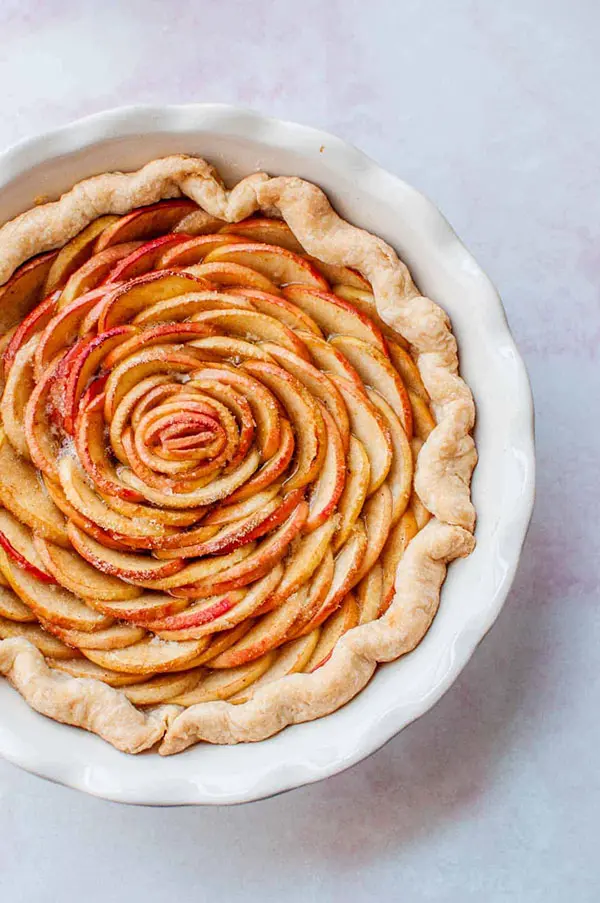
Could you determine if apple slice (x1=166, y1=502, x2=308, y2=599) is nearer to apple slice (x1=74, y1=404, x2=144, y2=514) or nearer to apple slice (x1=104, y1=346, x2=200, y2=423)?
apple slice (x1=74, y1=404, x2=144, y2=514)

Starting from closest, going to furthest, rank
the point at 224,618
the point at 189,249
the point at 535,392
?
1. the point at 224,618
2. the point at 189,249
3. the point at 535,392

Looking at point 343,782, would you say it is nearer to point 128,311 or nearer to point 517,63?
point 128,311

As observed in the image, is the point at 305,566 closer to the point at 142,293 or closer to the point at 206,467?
the point at 206,467

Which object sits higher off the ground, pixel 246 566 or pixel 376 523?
pixel 376 523

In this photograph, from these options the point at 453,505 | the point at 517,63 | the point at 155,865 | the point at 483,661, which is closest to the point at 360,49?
the point at 517,63

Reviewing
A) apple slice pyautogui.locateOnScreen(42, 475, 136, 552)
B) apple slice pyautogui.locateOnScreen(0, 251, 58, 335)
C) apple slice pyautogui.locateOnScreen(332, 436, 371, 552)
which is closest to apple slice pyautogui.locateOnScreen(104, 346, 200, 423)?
apple slice pyautogui.locateOnScreen(42, 475, 136, 552)

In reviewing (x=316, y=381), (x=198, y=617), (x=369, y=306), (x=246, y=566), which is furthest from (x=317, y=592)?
(x=369, y=306)

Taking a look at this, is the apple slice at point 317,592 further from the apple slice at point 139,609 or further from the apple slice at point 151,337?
the apple slice at point 151,337
